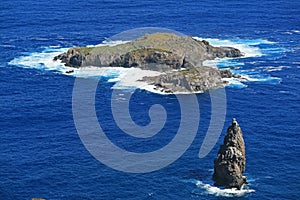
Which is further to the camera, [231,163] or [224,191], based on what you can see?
[231,163]

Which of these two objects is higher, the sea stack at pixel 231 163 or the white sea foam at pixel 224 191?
the sea stack at pixel 231 163

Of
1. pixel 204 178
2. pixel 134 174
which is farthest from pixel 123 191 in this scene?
pixel 204 178

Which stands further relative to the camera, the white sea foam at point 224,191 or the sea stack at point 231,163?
the sea stack at point 231,163

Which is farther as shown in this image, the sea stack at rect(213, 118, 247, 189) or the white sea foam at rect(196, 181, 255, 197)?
the sea stack at rect(213, 118, 247, 189)

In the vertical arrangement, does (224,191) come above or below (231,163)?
below

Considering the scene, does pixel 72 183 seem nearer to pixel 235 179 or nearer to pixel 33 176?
pixel 33 176

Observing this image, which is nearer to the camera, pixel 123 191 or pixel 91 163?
pixel 123 191

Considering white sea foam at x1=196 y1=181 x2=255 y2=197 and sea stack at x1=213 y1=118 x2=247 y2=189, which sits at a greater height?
sea stack at x1=213 y1=118 x2=247 y2=189
